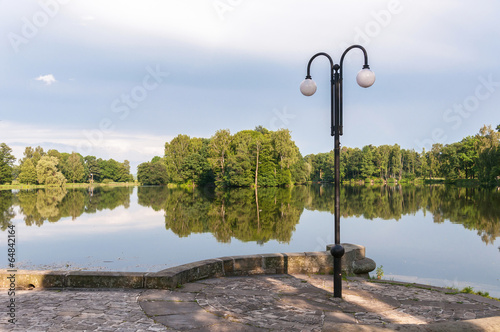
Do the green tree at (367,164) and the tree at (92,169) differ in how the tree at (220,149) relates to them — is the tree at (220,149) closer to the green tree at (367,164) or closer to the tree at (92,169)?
the green tree at (367,164)

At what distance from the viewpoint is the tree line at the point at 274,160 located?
209 ft

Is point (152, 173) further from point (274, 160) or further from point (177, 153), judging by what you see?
point (274, 160)

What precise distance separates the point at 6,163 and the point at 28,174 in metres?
6.80

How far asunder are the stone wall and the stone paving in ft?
0.76

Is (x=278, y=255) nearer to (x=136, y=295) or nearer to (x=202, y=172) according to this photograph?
(x=136, y=295)

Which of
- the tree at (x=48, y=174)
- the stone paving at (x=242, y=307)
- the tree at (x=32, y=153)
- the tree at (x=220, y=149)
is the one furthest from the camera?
the tree at (x=32, y=153)

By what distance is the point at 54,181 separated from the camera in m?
82.5

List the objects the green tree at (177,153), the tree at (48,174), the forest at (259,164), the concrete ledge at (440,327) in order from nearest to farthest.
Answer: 1. the concrete ledge at (440,327)
2. the forest at (259,164)
3. the green tree at (177,153)
4. the tree at (48,174)

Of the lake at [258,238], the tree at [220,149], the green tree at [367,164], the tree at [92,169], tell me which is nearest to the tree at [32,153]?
the tree at [92,169]

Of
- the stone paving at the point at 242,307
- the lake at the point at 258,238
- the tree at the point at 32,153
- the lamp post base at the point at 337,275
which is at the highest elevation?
the tree at the point at 32,153

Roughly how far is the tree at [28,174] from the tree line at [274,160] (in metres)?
34.5

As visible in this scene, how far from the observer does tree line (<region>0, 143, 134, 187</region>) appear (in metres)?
82.7

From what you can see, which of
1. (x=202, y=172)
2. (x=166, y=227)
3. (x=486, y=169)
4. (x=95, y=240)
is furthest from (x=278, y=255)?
(x=202, y=172)

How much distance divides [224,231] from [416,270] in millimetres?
11166
